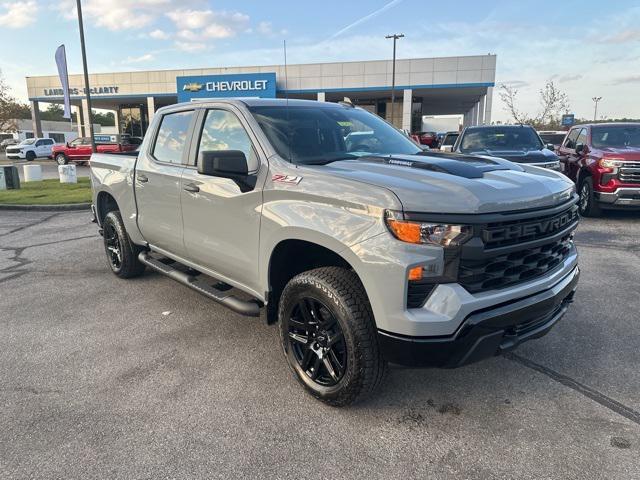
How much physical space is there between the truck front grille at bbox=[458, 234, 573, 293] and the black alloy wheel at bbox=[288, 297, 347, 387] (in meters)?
0.81

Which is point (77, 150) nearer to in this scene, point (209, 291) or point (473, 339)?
point (209, 291)

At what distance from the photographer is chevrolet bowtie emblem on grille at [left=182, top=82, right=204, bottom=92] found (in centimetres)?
3522

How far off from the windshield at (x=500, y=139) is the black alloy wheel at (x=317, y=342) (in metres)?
8.30

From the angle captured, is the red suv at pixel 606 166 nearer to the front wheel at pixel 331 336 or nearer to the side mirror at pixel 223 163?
the front wheel at pixel 331 336

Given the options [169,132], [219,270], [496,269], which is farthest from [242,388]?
[169,132]

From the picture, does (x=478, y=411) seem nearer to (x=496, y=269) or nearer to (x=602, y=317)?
(x=496, y=269)

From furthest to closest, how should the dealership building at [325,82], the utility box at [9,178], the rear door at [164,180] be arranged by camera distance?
1. the dealership building at [325,82]
2. the utility box at [9,178]
3. the rear door at [164,180]

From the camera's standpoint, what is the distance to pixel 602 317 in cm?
442

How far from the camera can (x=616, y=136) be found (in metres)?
9.73

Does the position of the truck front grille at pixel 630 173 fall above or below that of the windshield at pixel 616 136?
below

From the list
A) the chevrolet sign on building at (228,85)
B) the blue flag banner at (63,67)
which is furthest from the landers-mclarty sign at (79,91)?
the blue flag banner at (63,67)

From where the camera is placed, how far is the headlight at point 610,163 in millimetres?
8734

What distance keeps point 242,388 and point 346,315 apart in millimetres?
1072

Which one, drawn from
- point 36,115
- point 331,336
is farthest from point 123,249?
point 36,115
